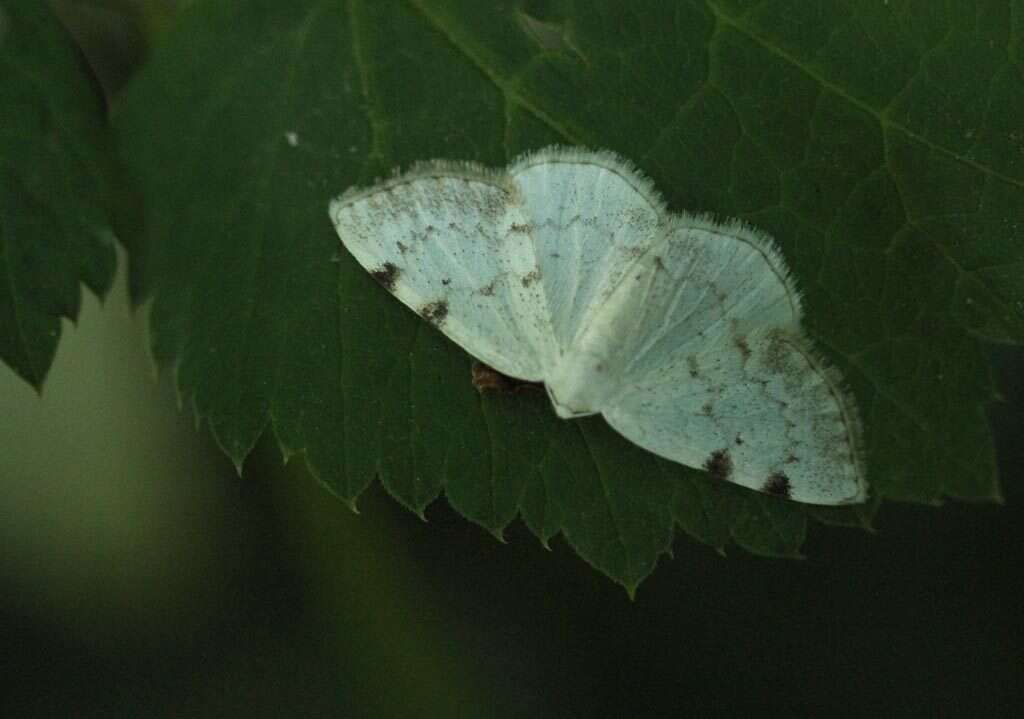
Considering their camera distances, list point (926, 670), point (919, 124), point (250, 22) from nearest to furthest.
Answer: point (919, 124) < point (250, 22) < point (926, 670)

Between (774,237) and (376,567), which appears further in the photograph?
(376,567)

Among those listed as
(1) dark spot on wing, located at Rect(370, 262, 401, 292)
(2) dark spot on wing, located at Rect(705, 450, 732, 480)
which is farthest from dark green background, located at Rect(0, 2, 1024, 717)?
(2) dark spot on wing, located at Rect(705, 450, 732, 480)

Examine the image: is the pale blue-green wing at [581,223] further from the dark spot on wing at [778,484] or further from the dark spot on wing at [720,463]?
the dark spot on wing at [778,484]

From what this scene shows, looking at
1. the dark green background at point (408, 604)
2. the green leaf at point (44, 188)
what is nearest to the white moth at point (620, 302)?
the green leaf at point (44, 188)

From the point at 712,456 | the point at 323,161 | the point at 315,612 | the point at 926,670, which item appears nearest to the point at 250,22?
the point at 323,161

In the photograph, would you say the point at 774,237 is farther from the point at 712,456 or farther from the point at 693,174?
the point at 712,456

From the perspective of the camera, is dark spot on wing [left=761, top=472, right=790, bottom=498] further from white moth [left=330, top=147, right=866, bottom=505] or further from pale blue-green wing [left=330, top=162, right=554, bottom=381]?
pale blue-green wing [left=330, top=162, right=554, bottom=381]

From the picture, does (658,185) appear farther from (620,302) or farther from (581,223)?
(620,302)
